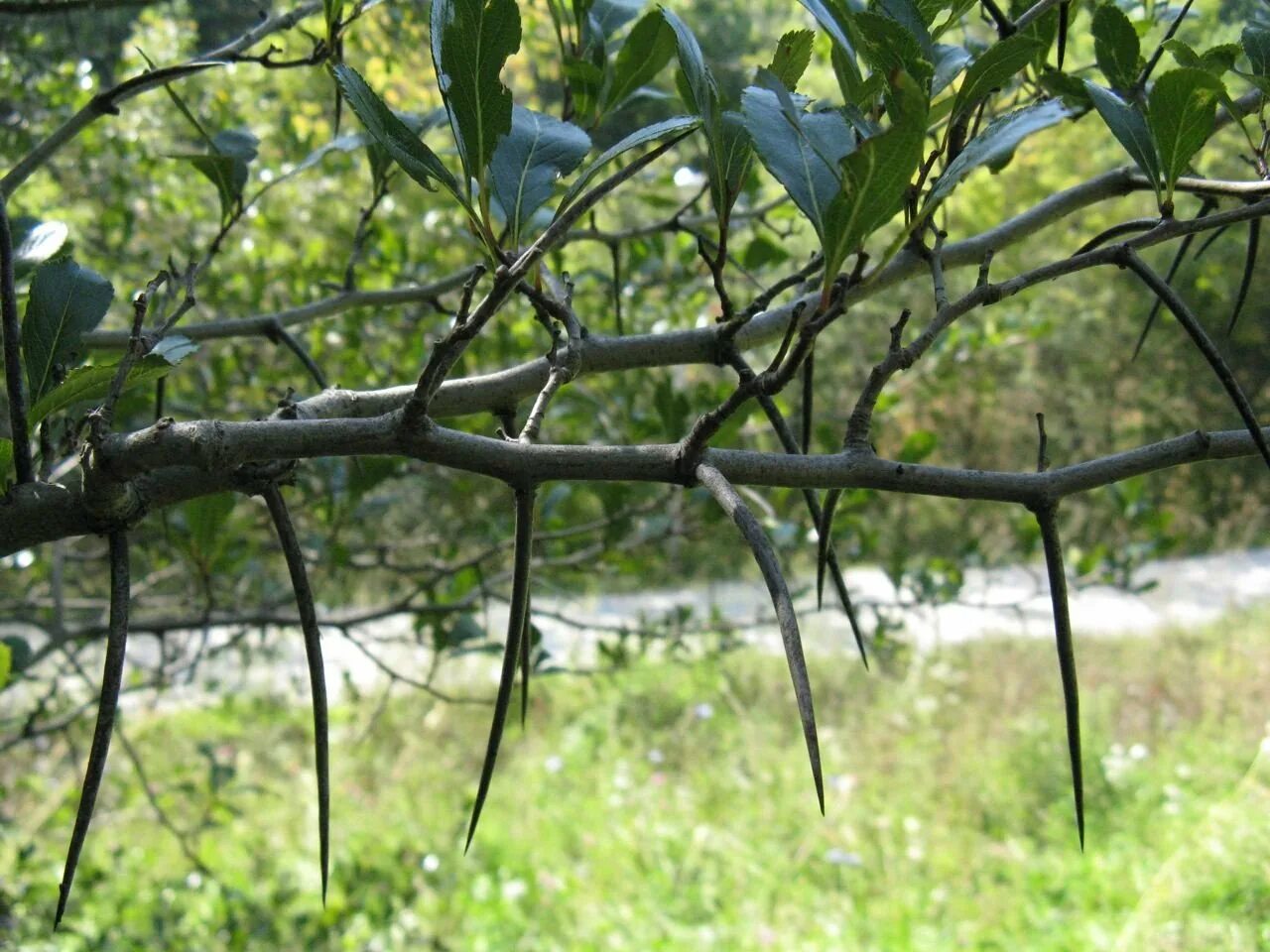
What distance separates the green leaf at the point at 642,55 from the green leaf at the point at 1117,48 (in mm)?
230

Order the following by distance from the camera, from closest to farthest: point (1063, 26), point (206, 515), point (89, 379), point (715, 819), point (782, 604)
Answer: point (782, 604) → point (89, 379) → point (1063, 26) → point (206, 515) → point (715, 819)

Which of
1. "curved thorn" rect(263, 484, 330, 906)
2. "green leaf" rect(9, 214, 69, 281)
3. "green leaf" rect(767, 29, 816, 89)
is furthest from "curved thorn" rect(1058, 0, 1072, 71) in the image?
"green leaf" rect(9, 214, 69, 281)

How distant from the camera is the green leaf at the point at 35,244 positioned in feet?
1.98

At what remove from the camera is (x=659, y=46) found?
654 millimetres

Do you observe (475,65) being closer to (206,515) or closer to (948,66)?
(948,66)

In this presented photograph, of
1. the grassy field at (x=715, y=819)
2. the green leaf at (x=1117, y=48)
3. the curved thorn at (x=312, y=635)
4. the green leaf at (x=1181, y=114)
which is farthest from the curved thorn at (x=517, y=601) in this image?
the grassy field at (x=715, y=819)

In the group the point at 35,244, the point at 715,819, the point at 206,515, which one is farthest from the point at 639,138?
the point at 715,819

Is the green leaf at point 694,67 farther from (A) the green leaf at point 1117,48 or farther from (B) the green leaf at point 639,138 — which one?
(A) the green leaf at point 1117,48

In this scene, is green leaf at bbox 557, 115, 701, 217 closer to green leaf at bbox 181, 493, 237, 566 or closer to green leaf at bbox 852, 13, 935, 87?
green leaf at bbox 852, 13, 935, 87

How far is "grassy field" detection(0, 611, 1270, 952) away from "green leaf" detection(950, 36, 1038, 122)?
1.02 m

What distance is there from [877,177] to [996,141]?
54 mm

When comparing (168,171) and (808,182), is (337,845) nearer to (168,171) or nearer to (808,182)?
(168,171)

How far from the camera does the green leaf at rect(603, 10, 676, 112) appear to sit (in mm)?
652

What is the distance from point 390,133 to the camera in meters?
0.42
